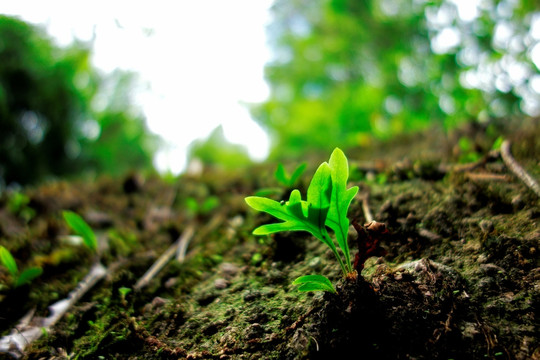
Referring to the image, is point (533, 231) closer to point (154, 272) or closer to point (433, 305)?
point (433, 305)

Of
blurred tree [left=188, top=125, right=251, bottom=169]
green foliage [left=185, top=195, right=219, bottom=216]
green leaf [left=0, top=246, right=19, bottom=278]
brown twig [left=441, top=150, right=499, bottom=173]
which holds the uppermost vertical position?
blurred tree [left=188, top=125, right=251, bottom=169]

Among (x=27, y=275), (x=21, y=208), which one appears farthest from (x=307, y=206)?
(x=21, y=208)

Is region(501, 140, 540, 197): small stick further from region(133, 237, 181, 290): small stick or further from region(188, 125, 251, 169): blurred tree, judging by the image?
region(188, 125, 251, 169): blurred tree

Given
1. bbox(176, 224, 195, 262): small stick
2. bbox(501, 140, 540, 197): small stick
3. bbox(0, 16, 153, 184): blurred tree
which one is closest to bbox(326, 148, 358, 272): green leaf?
bbox(501, 140, 540, 197): small stick

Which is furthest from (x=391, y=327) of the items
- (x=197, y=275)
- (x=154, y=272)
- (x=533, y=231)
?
(x=154, y=272)

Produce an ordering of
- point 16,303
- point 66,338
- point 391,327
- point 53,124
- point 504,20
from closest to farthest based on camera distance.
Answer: point 391,327 → point 66,338 → point 16,303 → point 504,20 → point 53,124

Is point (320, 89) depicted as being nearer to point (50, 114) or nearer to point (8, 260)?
point (50, 114)
